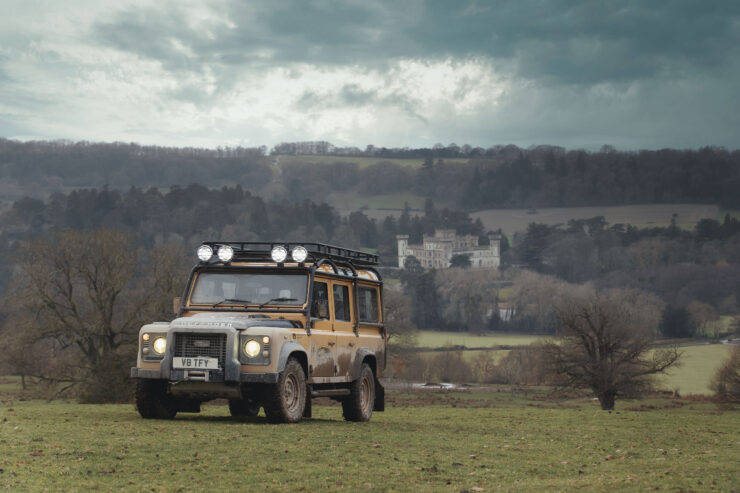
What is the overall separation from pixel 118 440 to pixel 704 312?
184 metres

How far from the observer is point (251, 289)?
17125 millimetres

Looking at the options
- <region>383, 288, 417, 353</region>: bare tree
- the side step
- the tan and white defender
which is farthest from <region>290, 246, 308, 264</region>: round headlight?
<region>383, 288, 417, 353</region>: bare tree

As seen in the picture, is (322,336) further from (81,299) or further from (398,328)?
(398,328)

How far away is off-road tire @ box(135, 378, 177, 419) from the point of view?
15.9 metres

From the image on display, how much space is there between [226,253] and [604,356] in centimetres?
5069

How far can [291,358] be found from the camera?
16078 millimetres

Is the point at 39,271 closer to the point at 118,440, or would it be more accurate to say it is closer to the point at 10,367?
the point at 10,367

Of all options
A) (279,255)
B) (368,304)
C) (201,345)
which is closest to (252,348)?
(201,345)

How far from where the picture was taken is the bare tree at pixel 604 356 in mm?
61500

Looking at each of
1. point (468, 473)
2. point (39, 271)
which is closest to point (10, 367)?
point (39, 271)

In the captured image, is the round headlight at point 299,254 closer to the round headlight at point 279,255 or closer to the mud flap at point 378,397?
the round headlight at point 279,255

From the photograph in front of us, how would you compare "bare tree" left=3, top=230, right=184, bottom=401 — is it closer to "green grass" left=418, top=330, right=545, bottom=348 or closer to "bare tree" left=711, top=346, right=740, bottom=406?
"bare tree" left=711, top=346, right=740, bottom=406

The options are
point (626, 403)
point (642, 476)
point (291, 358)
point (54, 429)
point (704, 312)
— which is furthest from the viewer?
point (704, 312)

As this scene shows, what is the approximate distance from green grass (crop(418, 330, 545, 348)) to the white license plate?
143004 mm
